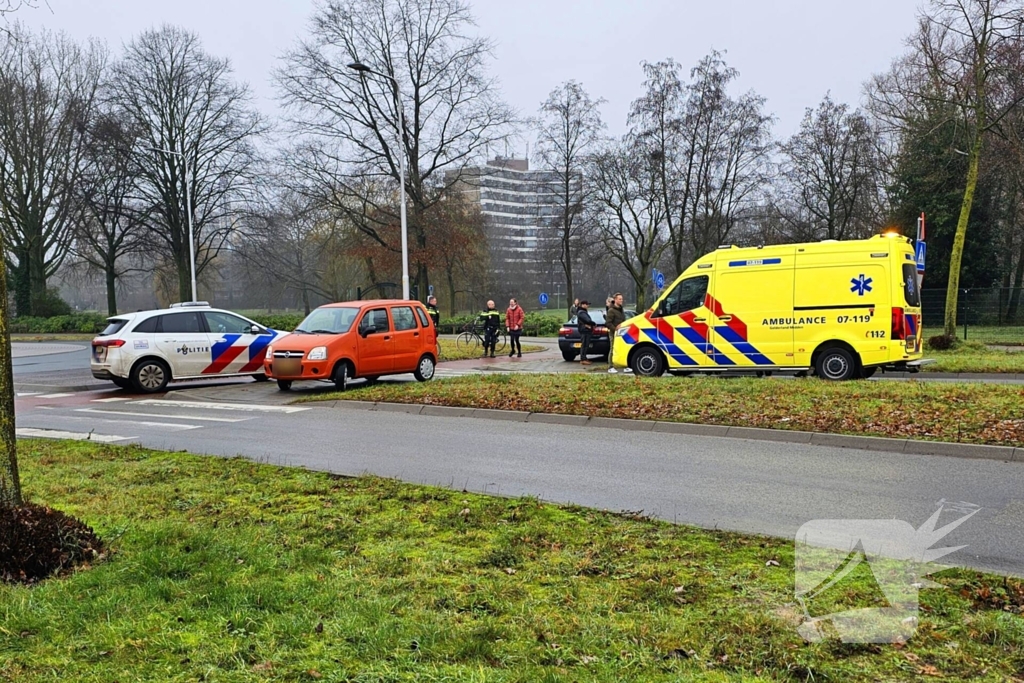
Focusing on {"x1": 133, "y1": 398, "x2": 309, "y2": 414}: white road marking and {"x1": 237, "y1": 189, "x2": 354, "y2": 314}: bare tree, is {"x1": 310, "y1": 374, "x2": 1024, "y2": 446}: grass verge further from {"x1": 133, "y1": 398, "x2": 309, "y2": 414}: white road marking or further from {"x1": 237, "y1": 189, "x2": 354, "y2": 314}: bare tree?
{"x1": 237, "y1": 189, "x2": 354, "y2": 314}: bare tree

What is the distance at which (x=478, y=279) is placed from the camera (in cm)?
5706

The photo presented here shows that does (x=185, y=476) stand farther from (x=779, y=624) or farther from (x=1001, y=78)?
(x=1001, y=78)

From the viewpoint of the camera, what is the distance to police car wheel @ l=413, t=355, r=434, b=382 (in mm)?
17297

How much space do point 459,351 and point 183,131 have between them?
28768 mm

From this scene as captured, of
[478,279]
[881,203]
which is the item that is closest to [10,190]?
[478,279]

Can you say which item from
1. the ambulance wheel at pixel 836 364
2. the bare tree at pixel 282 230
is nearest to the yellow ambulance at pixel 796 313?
the ambulance wheel at pixel 836 364

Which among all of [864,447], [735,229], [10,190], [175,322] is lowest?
[864,447]

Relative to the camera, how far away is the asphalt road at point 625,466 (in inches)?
249

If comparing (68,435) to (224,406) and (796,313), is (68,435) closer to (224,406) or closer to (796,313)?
(224,406)

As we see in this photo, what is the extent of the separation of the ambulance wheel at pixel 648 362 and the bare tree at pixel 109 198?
37.8 metres

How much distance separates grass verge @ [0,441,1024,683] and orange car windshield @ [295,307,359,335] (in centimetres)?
974

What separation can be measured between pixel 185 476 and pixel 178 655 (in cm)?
447

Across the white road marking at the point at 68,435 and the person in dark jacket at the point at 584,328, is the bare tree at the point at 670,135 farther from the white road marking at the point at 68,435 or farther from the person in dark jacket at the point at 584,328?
the white road marking at the point at 68,435

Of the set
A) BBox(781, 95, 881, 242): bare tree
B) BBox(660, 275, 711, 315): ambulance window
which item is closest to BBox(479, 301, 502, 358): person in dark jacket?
BBox(660, 275, 711, 315): ambulance window
